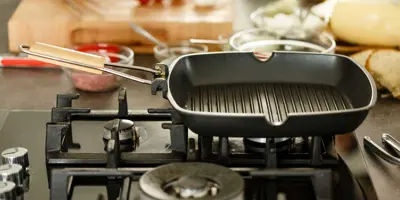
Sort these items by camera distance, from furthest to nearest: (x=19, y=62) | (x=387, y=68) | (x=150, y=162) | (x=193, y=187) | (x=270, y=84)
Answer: (x=19, y=62) → (x=387, y=68) → (x=270, y=84) → (x=150, y=162) → (x=193, y=187)

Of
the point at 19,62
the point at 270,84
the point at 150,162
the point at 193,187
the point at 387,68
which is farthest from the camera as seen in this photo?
the point at 19,62

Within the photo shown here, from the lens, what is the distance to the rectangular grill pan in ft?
2.99

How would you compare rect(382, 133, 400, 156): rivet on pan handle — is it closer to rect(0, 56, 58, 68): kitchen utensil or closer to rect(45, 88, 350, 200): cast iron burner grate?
rect(45, 88, 350, 200): cast iron burner grate

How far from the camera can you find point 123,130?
914mm

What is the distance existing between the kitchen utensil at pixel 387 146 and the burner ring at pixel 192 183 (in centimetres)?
28

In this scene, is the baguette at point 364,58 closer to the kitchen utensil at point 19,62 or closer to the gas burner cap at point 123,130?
the gas burner cap at point 123,130

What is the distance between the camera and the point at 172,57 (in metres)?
1.20

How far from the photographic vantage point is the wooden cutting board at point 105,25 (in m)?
1.29

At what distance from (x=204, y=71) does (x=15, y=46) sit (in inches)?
18.3

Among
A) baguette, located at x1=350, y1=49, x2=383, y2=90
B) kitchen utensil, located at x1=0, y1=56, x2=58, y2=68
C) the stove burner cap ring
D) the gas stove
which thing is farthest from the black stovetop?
baguette, located at x1=350, y1=49, x2=383, y2=90

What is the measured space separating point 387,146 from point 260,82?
0.19 meters

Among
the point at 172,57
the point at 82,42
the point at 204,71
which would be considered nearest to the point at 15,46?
the point at 82,42

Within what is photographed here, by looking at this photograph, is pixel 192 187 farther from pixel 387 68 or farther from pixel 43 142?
pixel 387 68

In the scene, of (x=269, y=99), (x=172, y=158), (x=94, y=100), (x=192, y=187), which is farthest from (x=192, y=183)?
(x=94, y=100)
